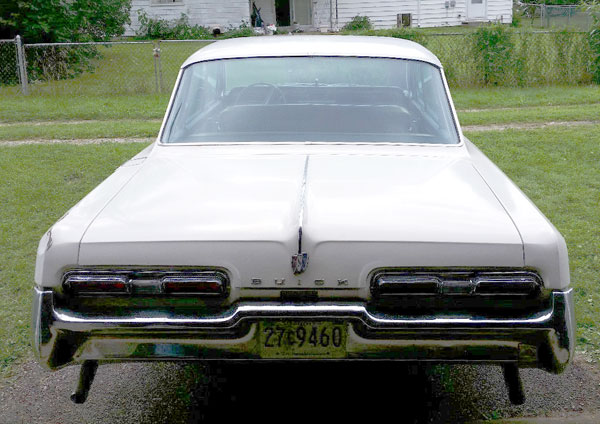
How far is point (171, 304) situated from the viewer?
9.59 ft

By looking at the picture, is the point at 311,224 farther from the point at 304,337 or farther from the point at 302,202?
the point at 304,337

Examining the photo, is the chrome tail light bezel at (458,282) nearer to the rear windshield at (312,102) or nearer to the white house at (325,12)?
the rear windshield at (312,102)

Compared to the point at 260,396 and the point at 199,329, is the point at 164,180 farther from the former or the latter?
the point at 260,396

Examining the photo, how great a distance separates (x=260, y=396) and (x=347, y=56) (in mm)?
1971

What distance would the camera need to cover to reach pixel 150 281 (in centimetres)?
289

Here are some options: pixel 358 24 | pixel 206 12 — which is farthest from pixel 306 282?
pixel 358 24

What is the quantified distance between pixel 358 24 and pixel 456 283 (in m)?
28.7

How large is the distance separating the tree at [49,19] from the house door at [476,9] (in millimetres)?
18729

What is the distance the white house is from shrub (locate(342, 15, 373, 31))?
0.96 feet

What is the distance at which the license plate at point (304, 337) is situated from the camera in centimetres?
288

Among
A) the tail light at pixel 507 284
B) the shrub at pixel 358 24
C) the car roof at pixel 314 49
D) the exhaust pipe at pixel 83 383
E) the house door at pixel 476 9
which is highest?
the house door at pixel 476 9

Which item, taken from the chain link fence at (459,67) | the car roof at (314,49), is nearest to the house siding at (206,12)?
the chain link fence at (459,67)

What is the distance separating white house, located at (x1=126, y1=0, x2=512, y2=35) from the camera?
2948 centimetres

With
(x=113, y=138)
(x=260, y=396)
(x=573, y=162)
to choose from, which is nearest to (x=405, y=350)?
(x=260, y=396)
